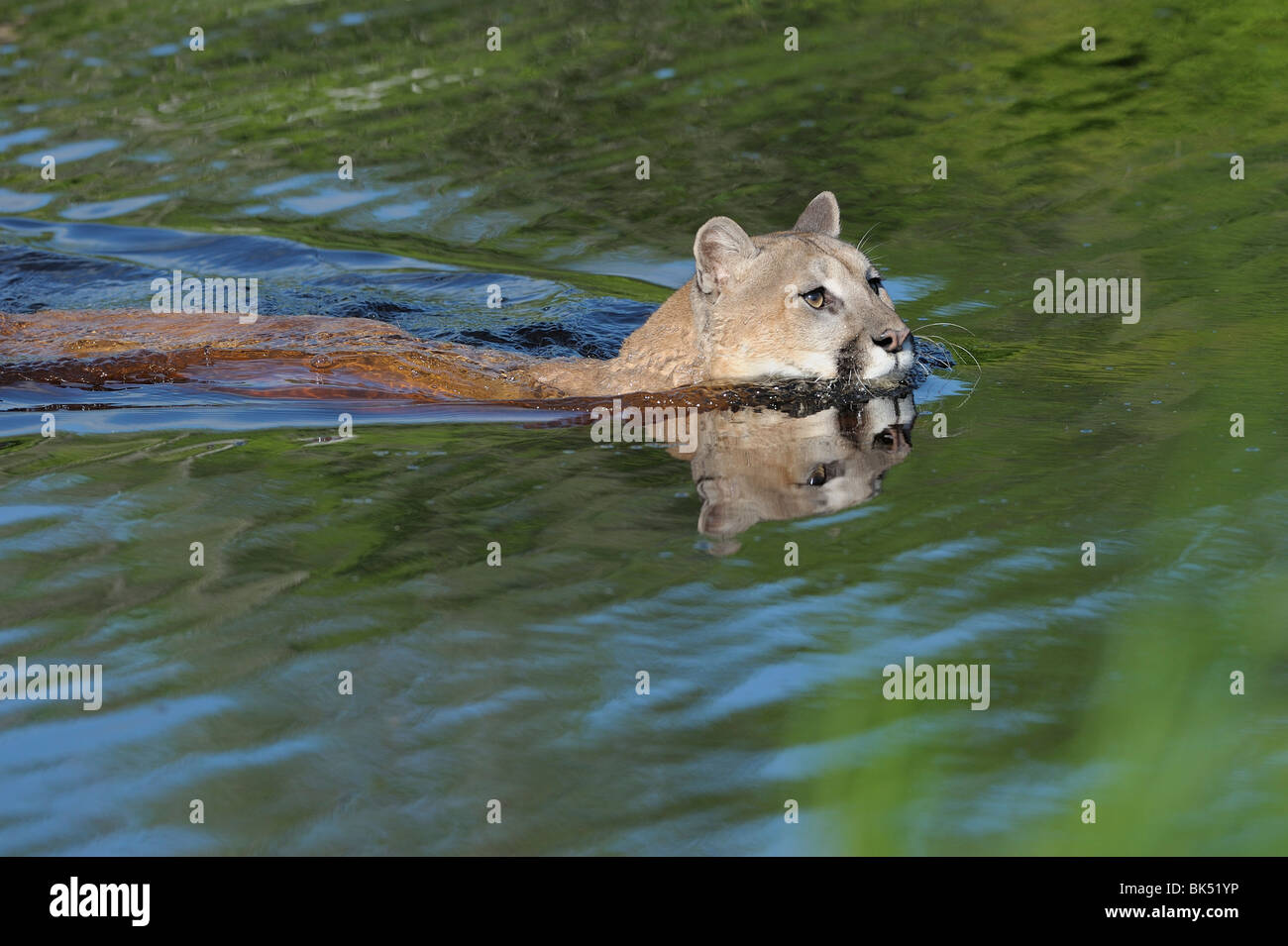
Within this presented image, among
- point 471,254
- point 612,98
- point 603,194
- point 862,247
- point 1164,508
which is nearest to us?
point 1164,508

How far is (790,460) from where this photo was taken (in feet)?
27.5

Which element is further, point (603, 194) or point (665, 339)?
point (603, 194)

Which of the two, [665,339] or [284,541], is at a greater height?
[665,339]

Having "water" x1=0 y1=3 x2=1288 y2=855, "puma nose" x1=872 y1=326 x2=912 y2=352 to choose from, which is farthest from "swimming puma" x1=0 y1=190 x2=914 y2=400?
"water" x1=0 y1=3 x2=1288 y2=855

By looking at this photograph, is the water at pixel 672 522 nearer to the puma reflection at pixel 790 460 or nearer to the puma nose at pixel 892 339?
the puma reflection at pixel 790 460

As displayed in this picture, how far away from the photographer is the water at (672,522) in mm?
4875

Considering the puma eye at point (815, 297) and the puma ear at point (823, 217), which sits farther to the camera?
the puma ear at point (823, 217)

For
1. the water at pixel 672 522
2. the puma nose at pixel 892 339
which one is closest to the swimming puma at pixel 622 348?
the puma nose at pixel 892 339

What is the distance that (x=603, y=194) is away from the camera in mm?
15312

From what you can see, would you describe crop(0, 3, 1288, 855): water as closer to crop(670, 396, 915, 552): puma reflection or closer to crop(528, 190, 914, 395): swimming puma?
crop(670, 396, 915, 552): puma reflection

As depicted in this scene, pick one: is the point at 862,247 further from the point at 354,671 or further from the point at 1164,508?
the point at 354,671

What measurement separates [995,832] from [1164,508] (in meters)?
3.05

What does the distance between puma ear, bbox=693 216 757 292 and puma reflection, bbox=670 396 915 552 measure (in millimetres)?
897
